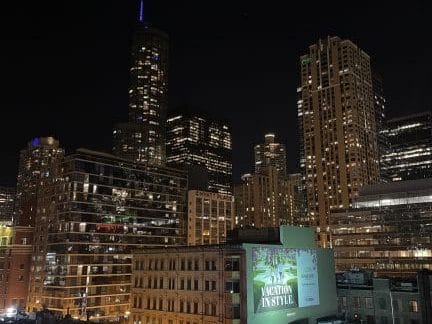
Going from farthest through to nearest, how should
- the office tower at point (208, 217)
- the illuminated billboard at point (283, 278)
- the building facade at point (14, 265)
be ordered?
the office tower at point (208, 217) → the building facade at point (14, 265) → the illuminated billboard at point (283, 278)

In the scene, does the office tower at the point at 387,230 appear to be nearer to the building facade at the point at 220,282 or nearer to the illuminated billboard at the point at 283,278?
the building facade at the point at 220,282

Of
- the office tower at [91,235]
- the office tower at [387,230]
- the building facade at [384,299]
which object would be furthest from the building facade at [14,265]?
the office tower at [387,230]

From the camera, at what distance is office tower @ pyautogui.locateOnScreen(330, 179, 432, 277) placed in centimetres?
16938

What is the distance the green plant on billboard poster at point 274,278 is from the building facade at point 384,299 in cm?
1780

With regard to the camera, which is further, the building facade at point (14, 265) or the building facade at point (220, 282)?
the building facade at point (14, 265)

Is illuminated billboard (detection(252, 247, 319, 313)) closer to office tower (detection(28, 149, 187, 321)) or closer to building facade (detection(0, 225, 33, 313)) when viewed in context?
office tower (detection(28, 149, 187, 321))

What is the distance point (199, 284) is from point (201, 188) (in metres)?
94.9

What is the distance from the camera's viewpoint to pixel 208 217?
178 meters

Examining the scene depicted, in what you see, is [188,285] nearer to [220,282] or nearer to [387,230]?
[220,282]

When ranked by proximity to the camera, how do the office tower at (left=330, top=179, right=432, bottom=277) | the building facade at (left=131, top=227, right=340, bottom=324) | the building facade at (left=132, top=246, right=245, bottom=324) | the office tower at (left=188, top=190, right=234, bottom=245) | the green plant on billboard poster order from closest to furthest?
the building facade at (left=131, top=227, right=340, bottom=324)
the building facade at (left=132, top=246, right=245, bottom=324)
the green plant on billboard poster
the office tower at (left=330, top=179, right=432, bottom=277)
the office tower at (left=188, top=190, right=234, bottom=245)

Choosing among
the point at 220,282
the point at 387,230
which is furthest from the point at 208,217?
the point at 220,282

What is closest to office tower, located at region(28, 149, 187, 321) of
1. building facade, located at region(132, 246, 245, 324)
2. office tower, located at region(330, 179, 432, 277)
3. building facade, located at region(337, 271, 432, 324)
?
building facade, located at region(132, 246, 245, 324)

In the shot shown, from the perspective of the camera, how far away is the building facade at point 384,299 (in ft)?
290

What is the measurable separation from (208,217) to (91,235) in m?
55.1
